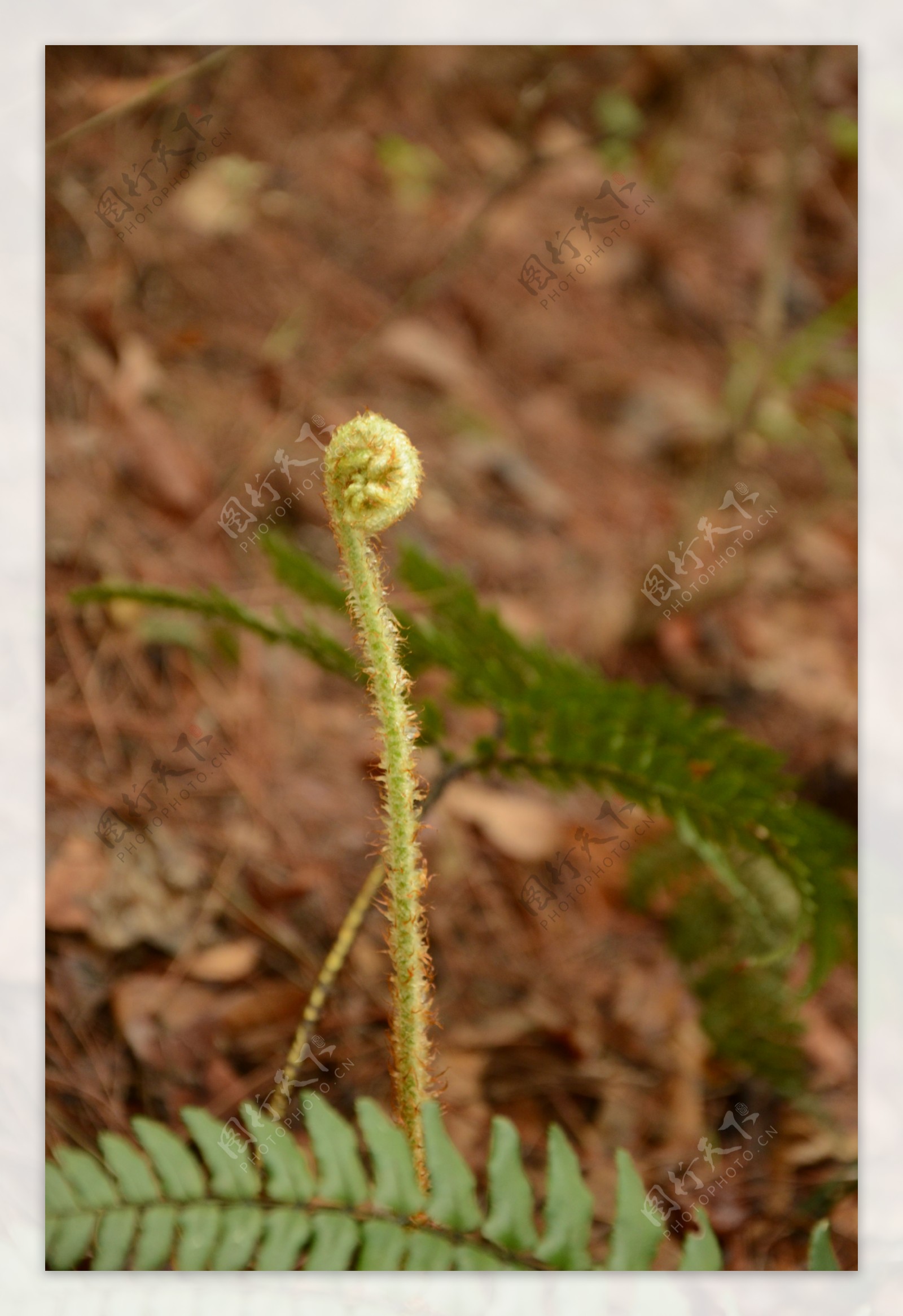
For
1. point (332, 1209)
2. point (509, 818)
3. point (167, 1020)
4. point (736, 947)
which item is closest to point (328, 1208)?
point (332, 1209)

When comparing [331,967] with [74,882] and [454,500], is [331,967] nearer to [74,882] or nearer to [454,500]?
[74,882]

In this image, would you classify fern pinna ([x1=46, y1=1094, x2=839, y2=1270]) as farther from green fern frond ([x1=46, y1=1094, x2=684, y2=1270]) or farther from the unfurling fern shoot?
the unfurling fern shoot

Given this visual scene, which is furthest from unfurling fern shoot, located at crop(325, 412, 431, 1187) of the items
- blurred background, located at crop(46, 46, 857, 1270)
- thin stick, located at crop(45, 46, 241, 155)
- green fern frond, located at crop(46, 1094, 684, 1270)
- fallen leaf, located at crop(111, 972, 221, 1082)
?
thin stick, located at crop(45, 46, 241, 155)

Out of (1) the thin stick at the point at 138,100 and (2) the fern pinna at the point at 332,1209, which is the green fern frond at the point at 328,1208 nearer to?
(2) the fern pinna at the point at 332,1209

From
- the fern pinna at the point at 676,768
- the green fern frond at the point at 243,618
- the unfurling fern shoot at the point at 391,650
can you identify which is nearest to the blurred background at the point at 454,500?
the fern pinna at the point at 676,768

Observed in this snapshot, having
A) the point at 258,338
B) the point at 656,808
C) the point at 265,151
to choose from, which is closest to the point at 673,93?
the point at 265,151
